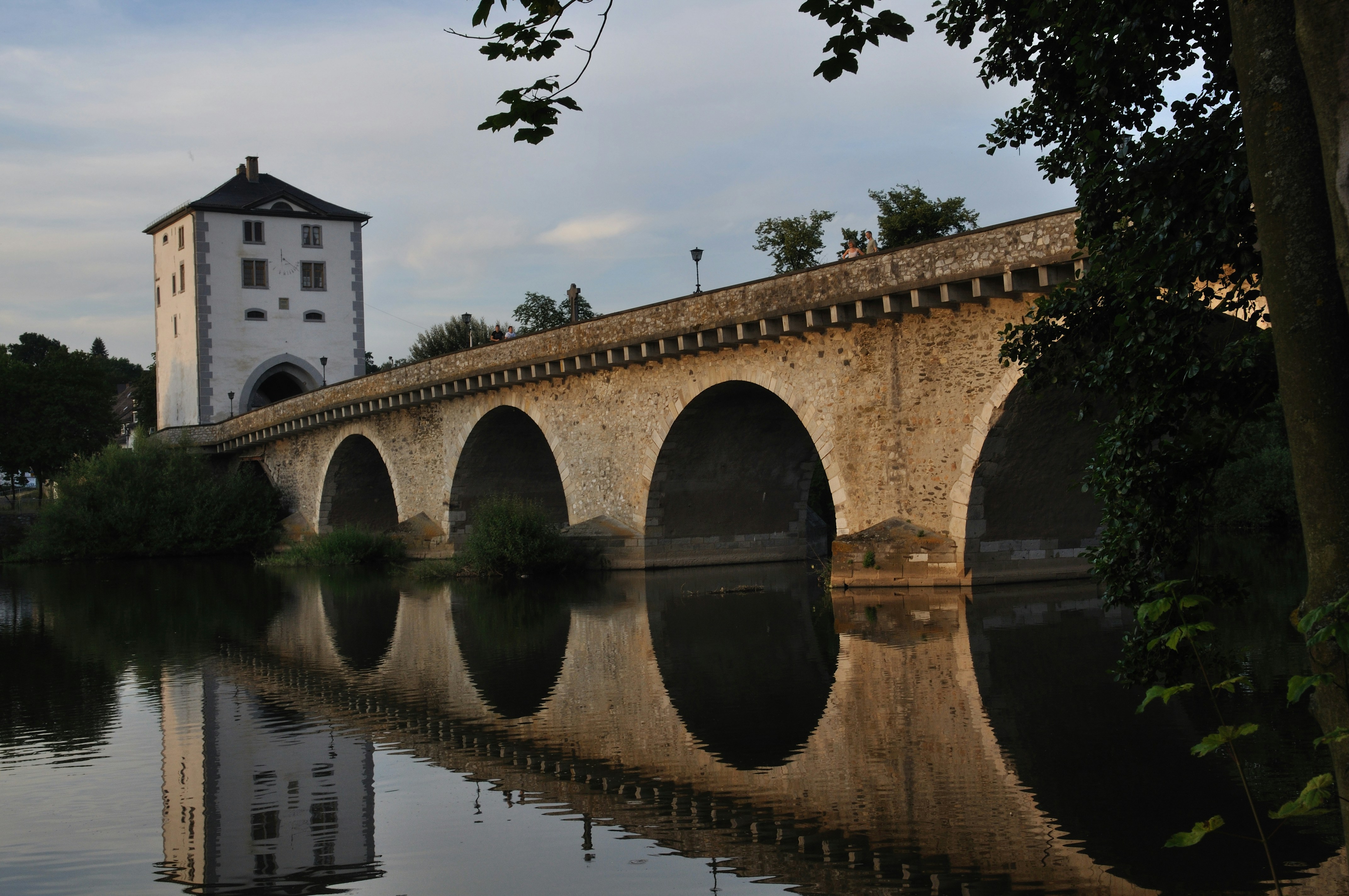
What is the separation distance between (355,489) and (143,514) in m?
5.74

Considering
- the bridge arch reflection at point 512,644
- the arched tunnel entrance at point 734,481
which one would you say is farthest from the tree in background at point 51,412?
the bridge arch reflection at point 512,644

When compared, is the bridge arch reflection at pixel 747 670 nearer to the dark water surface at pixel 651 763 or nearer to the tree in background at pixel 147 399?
the dark water surface at pixel 651 763

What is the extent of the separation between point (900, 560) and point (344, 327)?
111 ft

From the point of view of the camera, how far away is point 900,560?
16.6 meters

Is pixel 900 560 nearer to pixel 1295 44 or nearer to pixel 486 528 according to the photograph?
pixel 486 528

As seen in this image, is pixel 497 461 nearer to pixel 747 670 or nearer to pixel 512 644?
pixel 512 644

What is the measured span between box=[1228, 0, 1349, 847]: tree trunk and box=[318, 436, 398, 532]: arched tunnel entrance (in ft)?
104

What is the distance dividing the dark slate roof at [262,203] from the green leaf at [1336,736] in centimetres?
4496

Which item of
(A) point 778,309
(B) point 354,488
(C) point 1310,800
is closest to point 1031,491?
(A) point 778,309

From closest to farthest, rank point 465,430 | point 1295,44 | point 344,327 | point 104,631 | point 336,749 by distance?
point 1295,44
point 336,749
point 104,631
point 465,430
point 344,327

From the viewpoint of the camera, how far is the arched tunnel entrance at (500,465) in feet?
90.0

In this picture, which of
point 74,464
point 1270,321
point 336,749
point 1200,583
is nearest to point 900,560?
point 336,749

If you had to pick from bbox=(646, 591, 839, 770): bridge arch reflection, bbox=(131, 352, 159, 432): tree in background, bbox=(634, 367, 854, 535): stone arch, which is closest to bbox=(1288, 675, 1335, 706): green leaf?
bbox=(646, 591, 839, 770): bridge arch reflection

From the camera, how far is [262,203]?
147 ft
